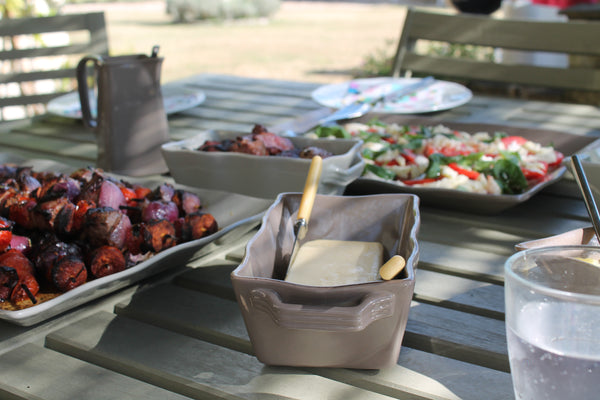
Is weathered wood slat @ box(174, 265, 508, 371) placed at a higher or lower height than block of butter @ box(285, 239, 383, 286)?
lower

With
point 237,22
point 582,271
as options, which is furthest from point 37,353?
point 237,22

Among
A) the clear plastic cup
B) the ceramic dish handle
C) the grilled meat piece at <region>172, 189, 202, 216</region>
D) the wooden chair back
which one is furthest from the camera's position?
the wooden chair back

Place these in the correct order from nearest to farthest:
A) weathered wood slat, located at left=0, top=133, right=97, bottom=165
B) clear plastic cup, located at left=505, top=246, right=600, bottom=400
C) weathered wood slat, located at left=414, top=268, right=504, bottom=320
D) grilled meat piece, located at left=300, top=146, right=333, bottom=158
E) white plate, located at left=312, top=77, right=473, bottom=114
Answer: clear plastic cup, located at left=505, top=246, right=600, bottom=400 → weathered wood slat, located at left=414, top=268, right=504, bottom=320 → grilled meat piece, located at left=300, top=146, right=333, bottom=158 → weathered wood slat, located at left=0, top=133, right=97, bottom=165 → white plate, located at left=312, top=77, right=473, bottom=114

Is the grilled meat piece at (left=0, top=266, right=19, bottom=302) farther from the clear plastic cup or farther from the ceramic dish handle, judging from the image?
the clear plastic cup

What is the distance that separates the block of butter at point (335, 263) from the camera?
2.25 ft

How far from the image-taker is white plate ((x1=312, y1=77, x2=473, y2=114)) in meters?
1.73

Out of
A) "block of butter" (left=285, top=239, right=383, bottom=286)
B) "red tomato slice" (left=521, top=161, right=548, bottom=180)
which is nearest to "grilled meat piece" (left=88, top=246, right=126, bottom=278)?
"block of butter" (left=285, top=239, right=383, bottom=286)

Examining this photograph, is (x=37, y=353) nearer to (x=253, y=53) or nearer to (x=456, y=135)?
(x=456, y=135)

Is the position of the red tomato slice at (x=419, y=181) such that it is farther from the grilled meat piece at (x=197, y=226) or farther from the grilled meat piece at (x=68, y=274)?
the grilled meat piece at (x=68, y=274)

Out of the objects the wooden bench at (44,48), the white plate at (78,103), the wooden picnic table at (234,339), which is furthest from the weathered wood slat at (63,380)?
the wooden bench at (44,48)

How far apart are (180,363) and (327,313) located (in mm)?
187

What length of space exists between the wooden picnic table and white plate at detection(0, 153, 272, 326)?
3 cm

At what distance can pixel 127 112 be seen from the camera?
1.29 meters

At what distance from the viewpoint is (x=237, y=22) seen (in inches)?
467
